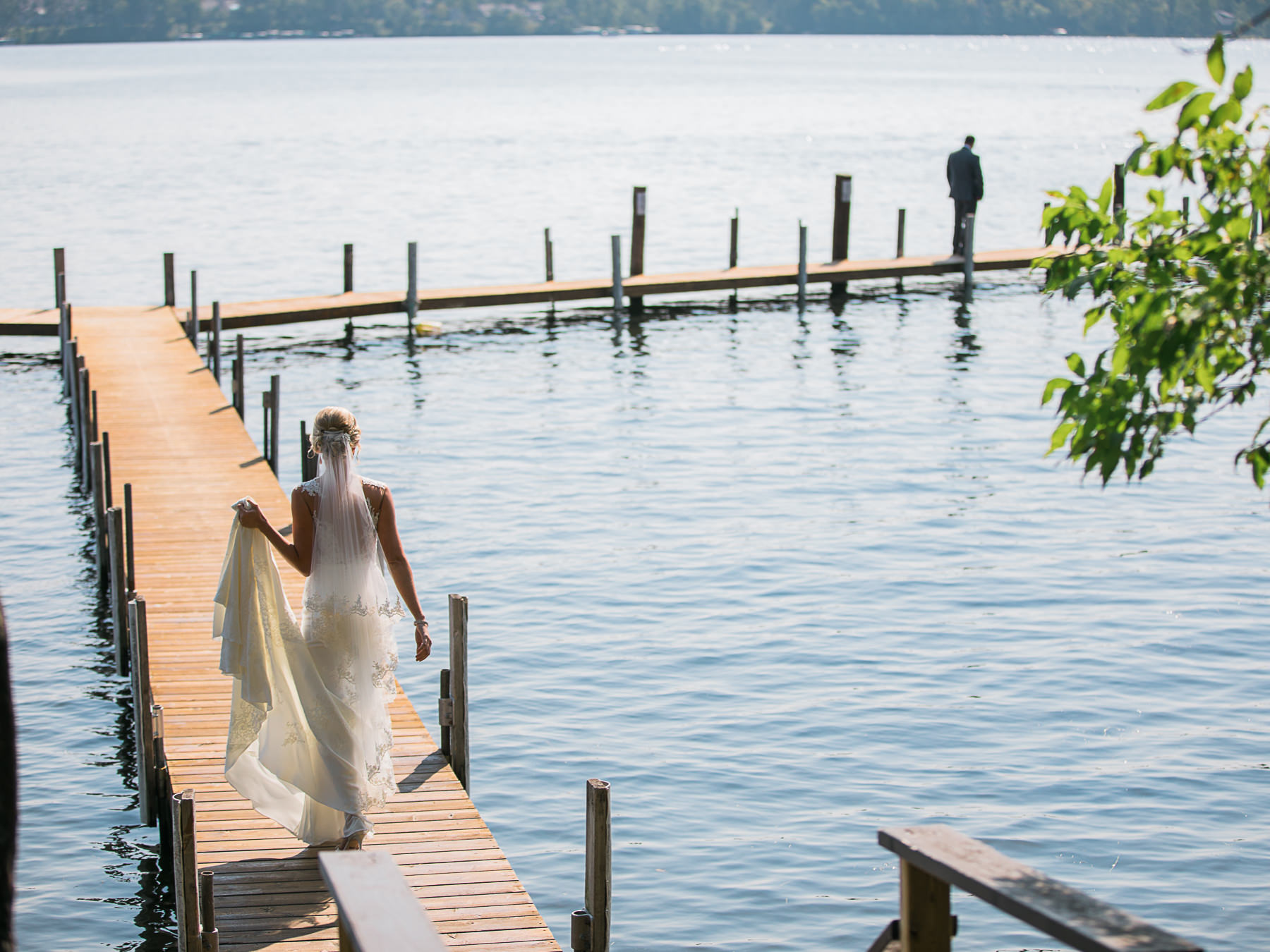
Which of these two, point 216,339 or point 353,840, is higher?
point 216,339

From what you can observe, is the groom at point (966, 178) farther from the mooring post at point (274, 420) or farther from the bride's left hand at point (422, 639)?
the bride's left hand at point (422, 639)

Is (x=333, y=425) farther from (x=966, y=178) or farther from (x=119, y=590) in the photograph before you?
(x=966, y=178)

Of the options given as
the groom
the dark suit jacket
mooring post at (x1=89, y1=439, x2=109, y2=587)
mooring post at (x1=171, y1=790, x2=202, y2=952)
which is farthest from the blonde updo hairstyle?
the dark suit jacket

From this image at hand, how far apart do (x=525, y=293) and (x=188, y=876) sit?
2012 centimetres

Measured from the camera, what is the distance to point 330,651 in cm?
683

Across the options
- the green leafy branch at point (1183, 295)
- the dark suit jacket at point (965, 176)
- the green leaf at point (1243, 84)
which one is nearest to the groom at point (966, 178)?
the dark suit jacket at point (965, 176)

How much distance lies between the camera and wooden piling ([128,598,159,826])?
8562 millimetres

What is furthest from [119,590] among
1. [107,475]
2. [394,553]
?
[394,553]

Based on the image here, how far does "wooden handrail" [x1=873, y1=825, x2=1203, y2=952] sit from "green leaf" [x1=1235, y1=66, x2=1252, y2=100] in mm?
2032

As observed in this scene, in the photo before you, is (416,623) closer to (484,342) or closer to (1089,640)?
(1089,640)

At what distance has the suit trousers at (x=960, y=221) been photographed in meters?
29.7

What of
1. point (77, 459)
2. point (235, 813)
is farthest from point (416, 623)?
point (77, 459)

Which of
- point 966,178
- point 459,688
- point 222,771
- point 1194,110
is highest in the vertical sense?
point 1194,110

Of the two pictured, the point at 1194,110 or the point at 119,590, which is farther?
the point at 119,590
